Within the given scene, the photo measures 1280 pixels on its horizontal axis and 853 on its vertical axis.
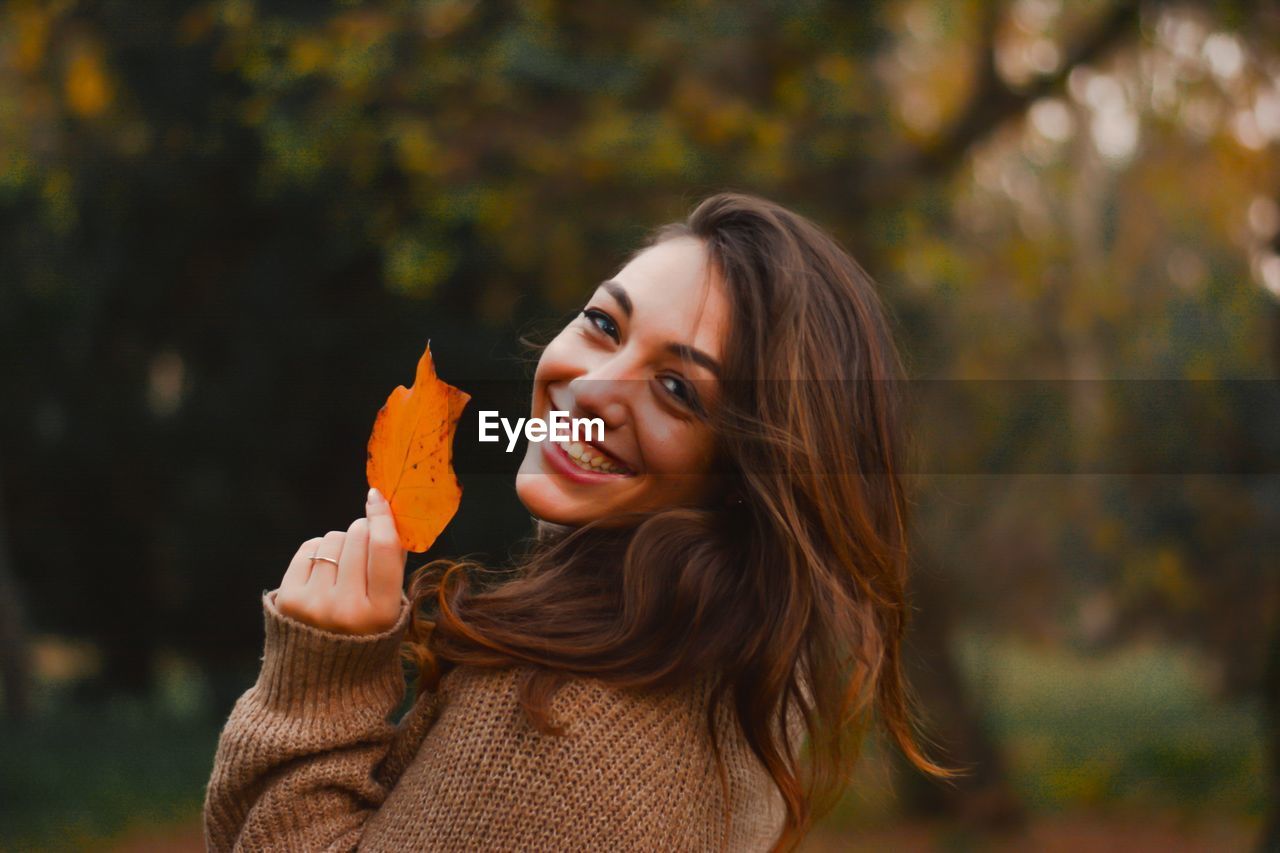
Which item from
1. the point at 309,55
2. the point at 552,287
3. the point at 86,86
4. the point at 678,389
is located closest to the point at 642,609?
the point at 678,389

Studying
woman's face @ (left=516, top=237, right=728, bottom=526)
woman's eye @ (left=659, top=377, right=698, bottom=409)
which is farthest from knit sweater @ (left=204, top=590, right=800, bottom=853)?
woman's eye @ (left=659, top=377, right=698, bottom=409)

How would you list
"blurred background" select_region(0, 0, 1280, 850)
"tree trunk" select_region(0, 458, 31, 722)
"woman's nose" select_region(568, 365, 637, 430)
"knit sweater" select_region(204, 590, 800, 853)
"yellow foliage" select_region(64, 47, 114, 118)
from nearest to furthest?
"knit sweater" select_region(204, 590, 800, 853) → "woman's nose" select_region(568, 365, 637, 430) → "blurred background" select_region(0, 0, 1280, 850) → "yellow foliage" select_region(64, 47, 114, 118) → "tree trunk" select_region(0, 458, 31, 722)

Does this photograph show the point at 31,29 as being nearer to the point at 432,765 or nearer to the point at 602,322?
the point at 602,322

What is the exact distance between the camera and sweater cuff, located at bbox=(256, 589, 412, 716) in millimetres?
1569

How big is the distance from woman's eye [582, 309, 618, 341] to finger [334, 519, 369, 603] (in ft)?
1.44

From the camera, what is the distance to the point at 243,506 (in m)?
8.09

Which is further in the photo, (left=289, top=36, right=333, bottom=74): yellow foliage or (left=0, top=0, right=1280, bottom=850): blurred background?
(left=0, top=0, right=1280, bottom=850): blurred background

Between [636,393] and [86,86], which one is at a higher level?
[86,86]

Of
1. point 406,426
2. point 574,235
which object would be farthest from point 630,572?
point 574,235

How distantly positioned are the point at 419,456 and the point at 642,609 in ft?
1.13

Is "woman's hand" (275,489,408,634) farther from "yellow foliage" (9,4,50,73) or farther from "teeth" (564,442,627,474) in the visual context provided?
"yellow foliage" (9,4,50,73)

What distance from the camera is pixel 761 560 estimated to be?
1738 millimetres

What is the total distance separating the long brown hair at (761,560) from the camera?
1658 mm

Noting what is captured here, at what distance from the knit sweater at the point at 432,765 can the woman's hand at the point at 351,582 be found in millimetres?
19
